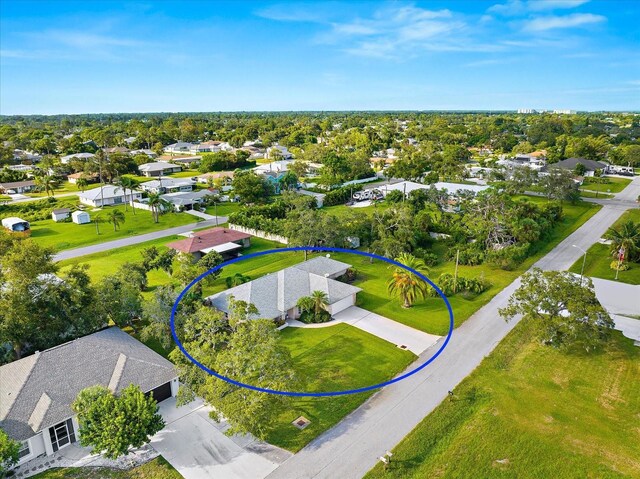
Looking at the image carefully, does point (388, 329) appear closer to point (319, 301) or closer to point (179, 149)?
point (319, 301)

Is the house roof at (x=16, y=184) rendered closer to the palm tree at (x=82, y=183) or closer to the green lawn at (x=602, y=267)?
the palm tree at (x=82, y=183)

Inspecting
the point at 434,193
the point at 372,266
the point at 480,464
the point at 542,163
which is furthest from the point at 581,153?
the point at 480,464

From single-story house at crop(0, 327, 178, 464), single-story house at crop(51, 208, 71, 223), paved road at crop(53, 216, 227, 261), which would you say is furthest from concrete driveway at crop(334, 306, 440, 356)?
single-story house at crop(51, 208, 71, 223)

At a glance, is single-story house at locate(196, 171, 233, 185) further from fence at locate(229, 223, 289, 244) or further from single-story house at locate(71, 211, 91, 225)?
fence at locate(229, 223, 289, 244)

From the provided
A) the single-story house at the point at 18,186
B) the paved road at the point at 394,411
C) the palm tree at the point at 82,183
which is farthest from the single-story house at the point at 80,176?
the paved road at the point at 394,411

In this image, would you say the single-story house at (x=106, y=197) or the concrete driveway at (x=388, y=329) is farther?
the single-story house at (x=106, y=197)

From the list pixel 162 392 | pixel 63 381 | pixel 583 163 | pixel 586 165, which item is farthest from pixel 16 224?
pixel 586 165
